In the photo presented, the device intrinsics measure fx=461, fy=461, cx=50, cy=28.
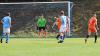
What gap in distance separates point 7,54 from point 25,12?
25469 mm

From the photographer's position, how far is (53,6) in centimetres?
4409

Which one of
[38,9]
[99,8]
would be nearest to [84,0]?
[99,8]

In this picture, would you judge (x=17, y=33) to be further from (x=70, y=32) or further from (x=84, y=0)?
(x=84, y=0)

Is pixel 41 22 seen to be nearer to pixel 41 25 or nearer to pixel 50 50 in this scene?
pixel 41 25

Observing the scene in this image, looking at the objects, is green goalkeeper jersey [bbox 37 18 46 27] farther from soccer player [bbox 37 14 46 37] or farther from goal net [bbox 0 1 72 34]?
goal net [bbox 0 1 72 34]

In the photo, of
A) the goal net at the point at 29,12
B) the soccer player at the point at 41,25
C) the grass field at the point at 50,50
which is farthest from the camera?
the goal net at the point at 29,12

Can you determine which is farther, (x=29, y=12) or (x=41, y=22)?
(x=29, y=12)

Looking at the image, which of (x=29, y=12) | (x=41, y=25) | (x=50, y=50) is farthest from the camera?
(x=29, y=12)

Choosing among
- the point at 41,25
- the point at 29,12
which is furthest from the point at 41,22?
the point at 29,12

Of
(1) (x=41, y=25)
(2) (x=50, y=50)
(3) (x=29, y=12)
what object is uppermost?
(3) (x=29, y=12)

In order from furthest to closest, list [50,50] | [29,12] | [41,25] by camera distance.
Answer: [29,12] < [41,25] < [50,50]

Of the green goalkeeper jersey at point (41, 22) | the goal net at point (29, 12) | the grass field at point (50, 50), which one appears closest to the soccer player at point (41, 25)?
the green goalkeeper jersey at point (41, 22)

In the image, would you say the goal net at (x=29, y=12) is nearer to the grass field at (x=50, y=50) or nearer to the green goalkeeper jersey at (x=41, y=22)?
the green goalkeeper jersey at (x=41, y=22)

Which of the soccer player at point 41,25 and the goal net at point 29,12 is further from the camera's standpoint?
the goal net at point 29,12
